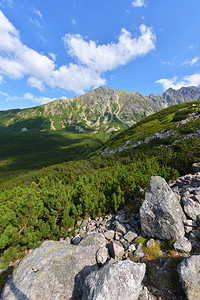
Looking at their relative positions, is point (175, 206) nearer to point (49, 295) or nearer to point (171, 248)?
point (171, 248)

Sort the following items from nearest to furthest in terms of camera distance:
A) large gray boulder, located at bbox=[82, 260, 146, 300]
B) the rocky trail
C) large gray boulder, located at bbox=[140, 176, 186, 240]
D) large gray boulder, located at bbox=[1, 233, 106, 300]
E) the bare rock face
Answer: large gray boulder, located at bbox=[82, 260, 146, 300]
the rocky trail
large gray boulder, located at bbox=[1, 233, 106, 300]
the bare rock face
large gray boulder, located at bbox=[140, 176, 186, 240]

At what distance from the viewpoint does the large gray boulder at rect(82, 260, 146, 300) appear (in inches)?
171

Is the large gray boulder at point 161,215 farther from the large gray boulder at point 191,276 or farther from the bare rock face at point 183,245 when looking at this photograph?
the large gray boulder at point 191,276

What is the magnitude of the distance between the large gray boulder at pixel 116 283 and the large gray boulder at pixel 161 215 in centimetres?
324

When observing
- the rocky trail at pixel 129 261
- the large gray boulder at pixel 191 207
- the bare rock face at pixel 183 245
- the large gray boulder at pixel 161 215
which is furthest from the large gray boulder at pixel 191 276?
the large gray boulder at pixel 191 207

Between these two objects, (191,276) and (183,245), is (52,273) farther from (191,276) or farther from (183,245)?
(183,245)

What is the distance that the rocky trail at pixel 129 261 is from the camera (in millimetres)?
4688

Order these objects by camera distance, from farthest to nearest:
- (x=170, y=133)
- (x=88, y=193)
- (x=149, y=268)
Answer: (x=170, y=133) → (x=88, y=193) → (x=149, y=268)

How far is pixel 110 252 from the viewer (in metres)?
7.21

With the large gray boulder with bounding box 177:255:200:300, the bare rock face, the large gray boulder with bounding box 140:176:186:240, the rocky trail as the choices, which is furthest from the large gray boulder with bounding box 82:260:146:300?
the large gray boulder with bounding box 140:176:186:240

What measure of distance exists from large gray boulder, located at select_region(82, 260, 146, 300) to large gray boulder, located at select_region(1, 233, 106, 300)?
1.33 meters

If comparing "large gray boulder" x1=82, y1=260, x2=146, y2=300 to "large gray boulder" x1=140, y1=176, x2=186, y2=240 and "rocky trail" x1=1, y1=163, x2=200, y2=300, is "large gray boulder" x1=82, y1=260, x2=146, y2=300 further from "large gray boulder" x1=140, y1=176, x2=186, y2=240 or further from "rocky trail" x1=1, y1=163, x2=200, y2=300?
"large gray boulder" x1=140, y1=176, x2=186, y2=240

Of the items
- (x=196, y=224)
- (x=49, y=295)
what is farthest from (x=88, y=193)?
(x=196, y=224)

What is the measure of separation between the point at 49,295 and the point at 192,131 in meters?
57.3
